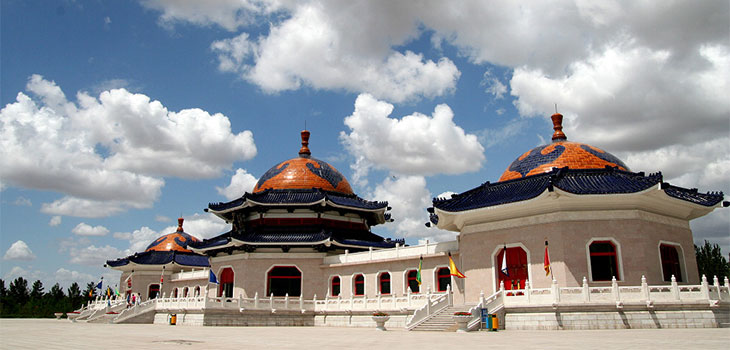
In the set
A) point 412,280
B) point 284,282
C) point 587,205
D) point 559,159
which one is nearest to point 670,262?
point 587,205

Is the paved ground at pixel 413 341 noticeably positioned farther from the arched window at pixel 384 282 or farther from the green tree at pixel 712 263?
the green tree at pixel 712 263

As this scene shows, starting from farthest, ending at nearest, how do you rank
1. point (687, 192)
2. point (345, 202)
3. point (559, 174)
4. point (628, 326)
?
point (345, 202)
point (687, 192)
point (559, 174)
point (628, 326)

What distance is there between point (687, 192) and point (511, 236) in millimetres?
8822

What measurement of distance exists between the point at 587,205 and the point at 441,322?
320 inches

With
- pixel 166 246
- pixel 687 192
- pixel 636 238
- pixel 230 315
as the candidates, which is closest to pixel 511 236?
pixel 636 238

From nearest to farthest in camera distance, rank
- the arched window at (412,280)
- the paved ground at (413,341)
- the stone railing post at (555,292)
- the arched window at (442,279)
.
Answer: the paved ground at (413,341)
the stone railing post at (555,292)
the arched window at (442,279)
the arched window at (412,280)

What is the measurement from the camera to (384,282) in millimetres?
30703

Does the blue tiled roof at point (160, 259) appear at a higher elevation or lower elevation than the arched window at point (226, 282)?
higher

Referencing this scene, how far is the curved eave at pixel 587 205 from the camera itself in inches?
848

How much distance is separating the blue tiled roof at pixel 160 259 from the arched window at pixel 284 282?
16.8 meters

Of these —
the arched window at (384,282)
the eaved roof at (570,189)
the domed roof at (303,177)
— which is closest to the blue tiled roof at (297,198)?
the domed roof at (303,177)

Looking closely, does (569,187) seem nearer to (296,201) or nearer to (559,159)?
(559,159)

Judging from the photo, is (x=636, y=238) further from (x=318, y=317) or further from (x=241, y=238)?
(x=241, y=238)

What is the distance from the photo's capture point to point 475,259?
82.0ft
